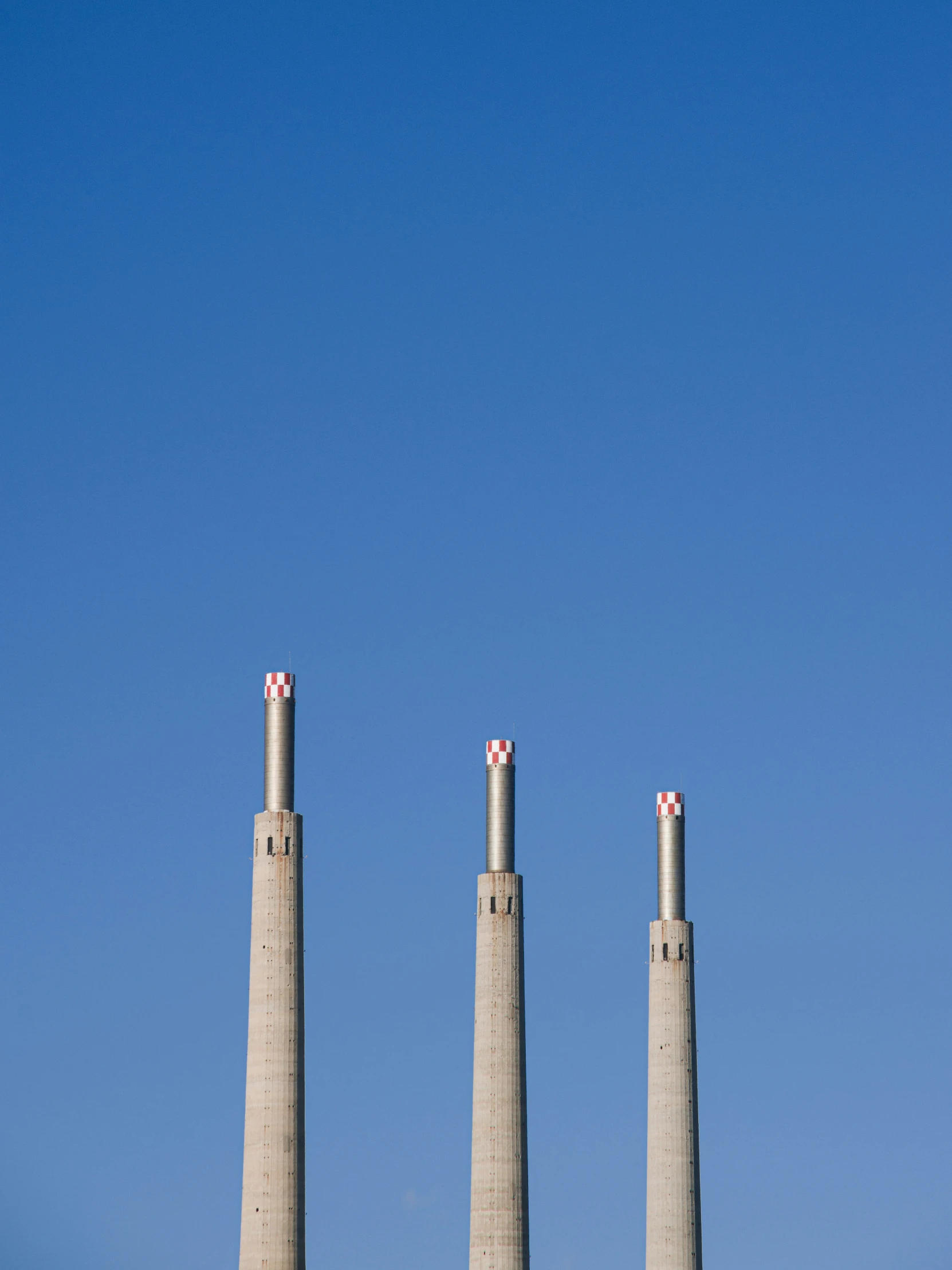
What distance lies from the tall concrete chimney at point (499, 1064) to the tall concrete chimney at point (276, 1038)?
7.12m

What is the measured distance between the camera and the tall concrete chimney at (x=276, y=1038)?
87312 mm

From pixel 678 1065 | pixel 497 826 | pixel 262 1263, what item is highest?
pixel 497 826

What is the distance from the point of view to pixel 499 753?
9844 cm

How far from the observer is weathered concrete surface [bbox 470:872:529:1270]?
303 feet

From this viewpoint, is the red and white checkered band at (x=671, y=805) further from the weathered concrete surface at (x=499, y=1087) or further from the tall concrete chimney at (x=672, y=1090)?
the weathered concrete surface at (x=499, y=1087)

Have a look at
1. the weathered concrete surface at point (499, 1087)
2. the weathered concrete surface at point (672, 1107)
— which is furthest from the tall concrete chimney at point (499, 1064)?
the weathered concrete surface at point (672, 1107)

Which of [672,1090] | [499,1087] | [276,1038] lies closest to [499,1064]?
[499,1087]

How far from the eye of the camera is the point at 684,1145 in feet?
307

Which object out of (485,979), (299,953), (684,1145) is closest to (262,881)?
(299,953)

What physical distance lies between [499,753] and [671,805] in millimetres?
5803

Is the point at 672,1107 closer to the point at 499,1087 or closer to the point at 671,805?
the point at 499,1087

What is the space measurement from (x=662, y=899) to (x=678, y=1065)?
5.60 meters

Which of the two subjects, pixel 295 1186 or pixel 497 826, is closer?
pixel 295 1186

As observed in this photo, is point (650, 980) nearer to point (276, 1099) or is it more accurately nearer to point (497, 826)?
point (497, 826)
